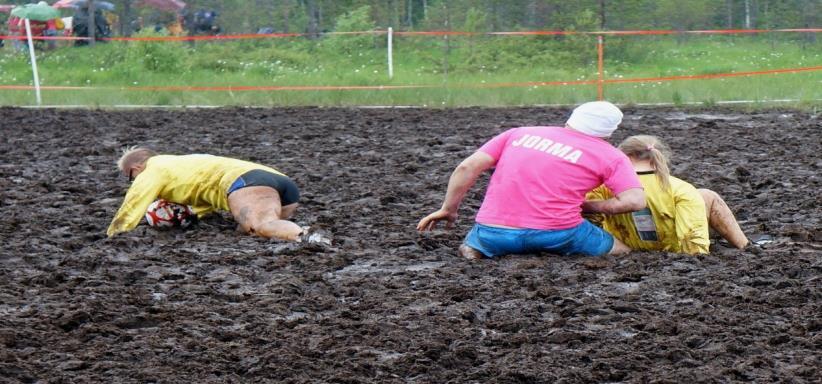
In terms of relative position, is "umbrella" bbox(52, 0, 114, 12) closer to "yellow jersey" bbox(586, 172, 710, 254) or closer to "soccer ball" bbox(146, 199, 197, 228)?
"soccer ball" bbox(146, 199, 197, 228)

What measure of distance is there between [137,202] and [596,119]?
3.41 m

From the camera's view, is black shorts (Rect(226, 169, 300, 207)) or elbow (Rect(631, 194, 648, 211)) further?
black shorts (Rect(226, 169, 300, 207))

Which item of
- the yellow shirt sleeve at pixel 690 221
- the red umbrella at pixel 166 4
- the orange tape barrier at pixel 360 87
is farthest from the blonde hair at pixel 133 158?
the red umbrella at pixel 166 4

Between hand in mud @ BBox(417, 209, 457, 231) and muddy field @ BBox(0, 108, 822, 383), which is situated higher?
hand in mud @ BBox(417, 209, 457, 231)

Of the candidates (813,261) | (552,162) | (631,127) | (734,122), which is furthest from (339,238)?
(734,122)

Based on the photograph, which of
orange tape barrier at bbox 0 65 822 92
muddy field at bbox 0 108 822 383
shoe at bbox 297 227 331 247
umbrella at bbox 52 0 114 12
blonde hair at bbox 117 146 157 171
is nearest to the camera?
muddy field at bbox 0 108 822 383

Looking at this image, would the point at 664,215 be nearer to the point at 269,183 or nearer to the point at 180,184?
the point at 269,183

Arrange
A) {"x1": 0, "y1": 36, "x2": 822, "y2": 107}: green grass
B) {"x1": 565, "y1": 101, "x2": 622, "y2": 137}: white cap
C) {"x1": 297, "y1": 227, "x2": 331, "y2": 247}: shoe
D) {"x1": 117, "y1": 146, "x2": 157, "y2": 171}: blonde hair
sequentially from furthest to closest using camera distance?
{"x1": 0, "y1": 36, "x2": 822, "y2": 107}: green grass, {"x1": 117, "y1": 146, "x2": 157, "y2": 171}: blonde hair, {"x1": 297, "y1": 227, "x2": 331, "y2": 247}: shoe, {"x1": 565, "y1": 101, "x2": 622, "y2": 137}: white cap

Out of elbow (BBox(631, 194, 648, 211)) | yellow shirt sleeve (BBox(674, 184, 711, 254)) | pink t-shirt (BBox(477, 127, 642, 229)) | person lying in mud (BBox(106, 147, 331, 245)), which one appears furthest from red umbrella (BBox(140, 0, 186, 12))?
elbow (BBox(631, 194, 648, 211))

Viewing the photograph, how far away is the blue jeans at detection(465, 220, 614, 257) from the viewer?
758 centimetres

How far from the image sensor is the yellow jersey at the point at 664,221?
299 inches

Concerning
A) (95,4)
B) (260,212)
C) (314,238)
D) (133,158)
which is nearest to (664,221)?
(314,238)

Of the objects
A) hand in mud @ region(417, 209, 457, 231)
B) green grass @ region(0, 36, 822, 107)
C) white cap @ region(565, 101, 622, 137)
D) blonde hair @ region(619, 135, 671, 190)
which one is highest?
white cap @ region(565, 101, 622, 137)

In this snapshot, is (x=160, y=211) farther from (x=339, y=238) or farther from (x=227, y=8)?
(x=227, y=8)
